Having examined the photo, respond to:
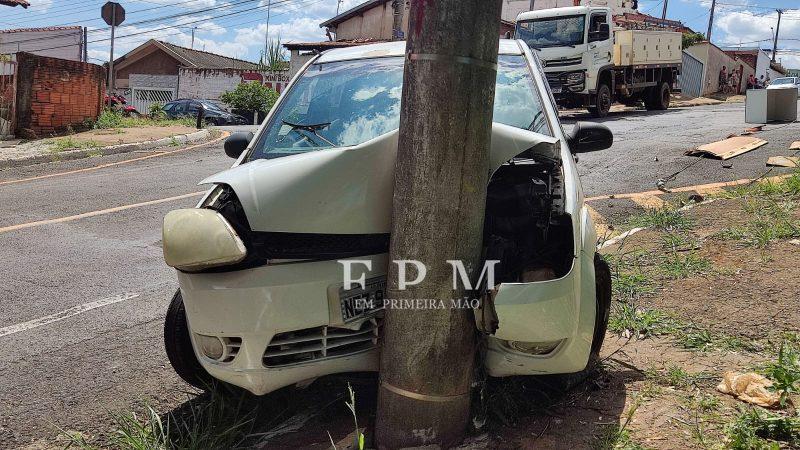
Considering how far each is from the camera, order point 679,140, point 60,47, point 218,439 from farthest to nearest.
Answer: point 60,47 → point 679,140 → point 218,439

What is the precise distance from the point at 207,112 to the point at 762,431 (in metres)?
25.1

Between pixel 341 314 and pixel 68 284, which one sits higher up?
pixel 341 314

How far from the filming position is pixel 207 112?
84.5ft

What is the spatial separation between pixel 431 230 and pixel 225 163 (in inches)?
382

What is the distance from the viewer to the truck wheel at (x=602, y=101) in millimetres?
19109

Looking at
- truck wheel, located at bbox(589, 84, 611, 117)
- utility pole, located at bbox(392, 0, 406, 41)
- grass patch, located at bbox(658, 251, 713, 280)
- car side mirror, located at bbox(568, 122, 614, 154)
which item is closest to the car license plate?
car side mirror, located at bbox(568, 122, 614, 154)

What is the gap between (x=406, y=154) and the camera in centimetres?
259

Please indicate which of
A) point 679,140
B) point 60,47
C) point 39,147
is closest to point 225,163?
point 39,147

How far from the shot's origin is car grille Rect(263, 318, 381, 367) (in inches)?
106

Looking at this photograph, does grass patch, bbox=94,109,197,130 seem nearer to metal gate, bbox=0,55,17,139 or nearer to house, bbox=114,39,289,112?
metal gate, bbox=0,55,17,139

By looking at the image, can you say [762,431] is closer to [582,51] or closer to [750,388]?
[750,388]

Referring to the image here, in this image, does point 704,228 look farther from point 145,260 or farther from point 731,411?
point 145,260

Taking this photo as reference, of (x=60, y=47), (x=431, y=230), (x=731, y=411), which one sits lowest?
(x=731, y=411)

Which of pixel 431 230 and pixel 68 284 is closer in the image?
pixel 431 230
